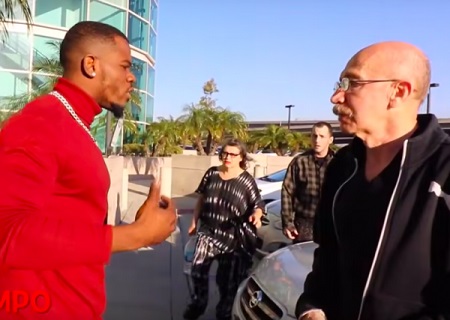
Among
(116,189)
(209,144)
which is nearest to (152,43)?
(209,144)

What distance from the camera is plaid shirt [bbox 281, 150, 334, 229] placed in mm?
5801

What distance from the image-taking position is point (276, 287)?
3.82 m

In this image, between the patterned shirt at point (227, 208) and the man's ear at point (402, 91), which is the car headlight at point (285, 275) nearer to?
the patterned shirt at point (227, 208)

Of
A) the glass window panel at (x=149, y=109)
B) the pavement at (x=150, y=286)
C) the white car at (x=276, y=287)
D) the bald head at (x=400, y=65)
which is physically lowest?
the pavement at (x=150, y=286)

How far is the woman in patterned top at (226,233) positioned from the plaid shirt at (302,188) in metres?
0.58

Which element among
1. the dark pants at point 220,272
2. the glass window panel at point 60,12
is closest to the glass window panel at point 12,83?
the glass window panel at point 60,12

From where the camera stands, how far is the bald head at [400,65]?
6.84 feet

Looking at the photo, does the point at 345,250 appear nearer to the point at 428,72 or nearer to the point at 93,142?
the point at 428,72

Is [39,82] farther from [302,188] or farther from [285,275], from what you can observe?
[285,275]

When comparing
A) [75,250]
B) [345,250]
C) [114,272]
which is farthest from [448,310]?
[114,272]

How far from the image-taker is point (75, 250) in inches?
64.0

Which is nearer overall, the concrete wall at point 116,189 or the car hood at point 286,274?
the car hood at point 286,274

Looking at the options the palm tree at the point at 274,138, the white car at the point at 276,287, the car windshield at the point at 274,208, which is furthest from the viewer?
the palm tree at the point at 274,138

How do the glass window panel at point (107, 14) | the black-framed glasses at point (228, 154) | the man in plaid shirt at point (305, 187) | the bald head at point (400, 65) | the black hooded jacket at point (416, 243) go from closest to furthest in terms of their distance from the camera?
the black hooded jacket at point (416, 243) < the bald head at point (400, 65) < the black-framed glasses at point (228, 154) < the man in plaid shirt at point (305, 187) < the glass window panel at point (107, 14)
